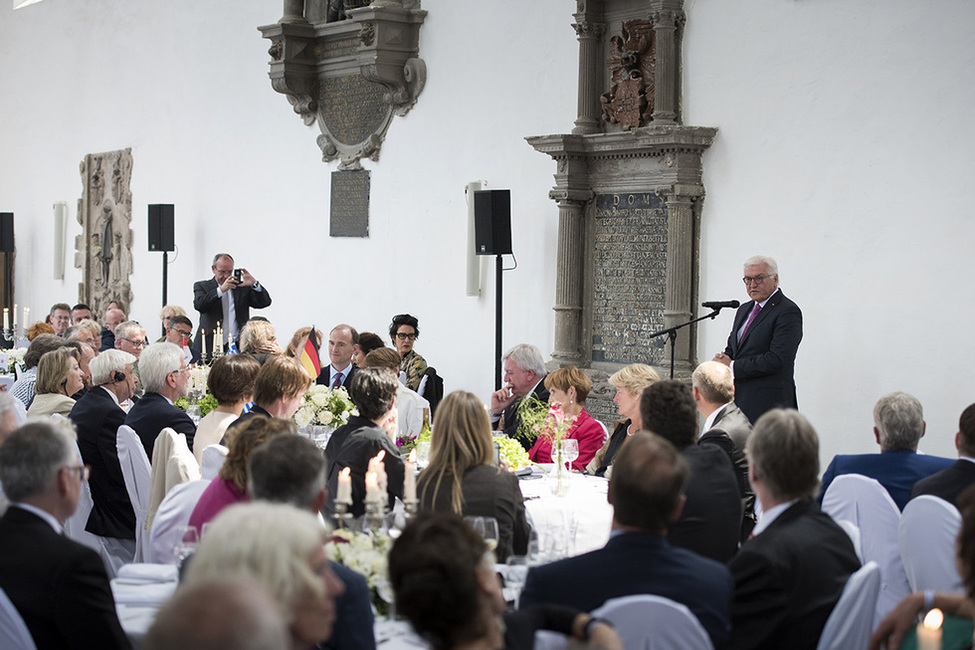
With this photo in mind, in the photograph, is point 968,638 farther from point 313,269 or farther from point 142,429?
point 313,269

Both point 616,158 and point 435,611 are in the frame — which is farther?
point 616,158

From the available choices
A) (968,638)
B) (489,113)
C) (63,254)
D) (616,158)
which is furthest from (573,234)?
(63,254)

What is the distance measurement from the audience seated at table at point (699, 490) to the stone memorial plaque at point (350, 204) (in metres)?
7.20

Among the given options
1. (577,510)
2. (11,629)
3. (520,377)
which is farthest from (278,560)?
(520,377)

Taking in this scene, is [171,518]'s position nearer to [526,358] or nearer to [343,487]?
[343,487]

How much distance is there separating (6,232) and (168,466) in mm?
12716

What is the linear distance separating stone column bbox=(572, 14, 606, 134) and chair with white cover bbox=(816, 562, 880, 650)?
20.2 ft

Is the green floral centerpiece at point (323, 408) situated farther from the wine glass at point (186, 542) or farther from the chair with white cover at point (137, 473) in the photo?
the wine glass at point (186, 542)

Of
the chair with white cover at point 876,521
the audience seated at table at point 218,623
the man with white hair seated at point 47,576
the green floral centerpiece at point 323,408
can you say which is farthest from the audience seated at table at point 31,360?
the audience seated at table at point 218,623

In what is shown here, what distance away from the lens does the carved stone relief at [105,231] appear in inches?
578

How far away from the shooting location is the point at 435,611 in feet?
6.72

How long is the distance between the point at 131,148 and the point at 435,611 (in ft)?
44.4

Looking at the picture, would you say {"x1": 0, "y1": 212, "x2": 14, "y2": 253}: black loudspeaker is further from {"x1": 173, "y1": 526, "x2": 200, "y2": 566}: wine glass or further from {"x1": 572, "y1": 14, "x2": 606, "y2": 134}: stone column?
{"x1": 173, "y1": 526, "x2": 200, "y2": 566}: wine glass

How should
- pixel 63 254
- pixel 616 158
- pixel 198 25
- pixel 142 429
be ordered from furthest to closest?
1. pixel 63 254
2. pixel 198 25
3. pixel 616 158
4. pixel 142 429
